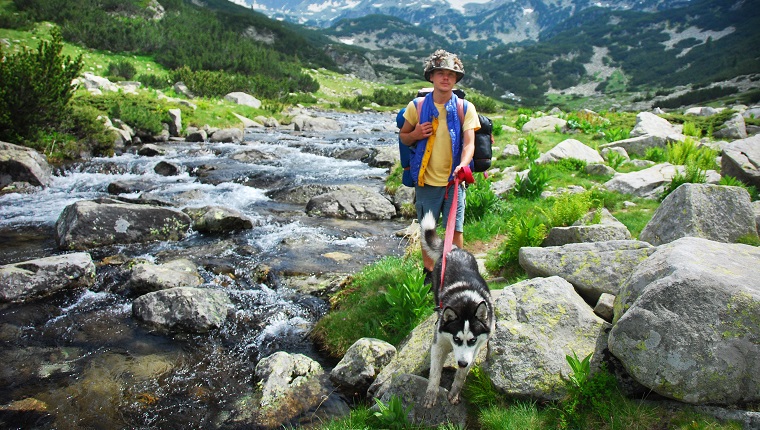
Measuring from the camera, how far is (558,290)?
5.12 metres

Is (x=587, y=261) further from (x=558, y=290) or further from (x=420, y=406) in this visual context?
(x=420, y=406)

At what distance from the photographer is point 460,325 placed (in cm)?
431

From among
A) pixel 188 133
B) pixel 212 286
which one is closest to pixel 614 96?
pixel 188 133

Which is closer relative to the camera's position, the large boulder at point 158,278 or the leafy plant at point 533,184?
the large boulder at point 158,278

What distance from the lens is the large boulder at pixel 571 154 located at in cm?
1446

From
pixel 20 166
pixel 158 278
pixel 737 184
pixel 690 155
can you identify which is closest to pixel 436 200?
pixel 158 278

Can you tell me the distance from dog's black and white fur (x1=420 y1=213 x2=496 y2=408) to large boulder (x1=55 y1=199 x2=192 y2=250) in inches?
372

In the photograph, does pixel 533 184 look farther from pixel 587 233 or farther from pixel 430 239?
pixel 430 239

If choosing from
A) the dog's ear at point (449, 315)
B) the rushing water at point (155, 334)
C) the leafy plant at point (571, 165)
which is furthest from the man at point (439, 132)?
the leafy plant at point (571, 165)

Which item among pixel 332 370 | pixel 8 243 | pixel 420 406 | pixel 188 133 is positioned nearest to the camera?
pixel 420 406

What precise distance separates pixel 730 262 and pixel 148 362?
7825mm

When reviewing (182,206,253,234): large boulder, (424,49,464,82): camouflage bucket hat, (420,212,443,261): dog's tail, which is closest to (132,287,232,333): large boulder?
(420,212,443,261): dog's tail

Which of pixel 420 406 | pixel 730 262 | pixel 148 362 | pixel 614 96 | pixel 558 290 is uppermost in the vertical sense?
pixel 614 96

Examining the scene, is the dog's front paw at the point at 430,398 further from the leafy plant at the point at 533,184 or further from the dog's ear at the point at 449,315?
the leafy plant at the point at 533,184
